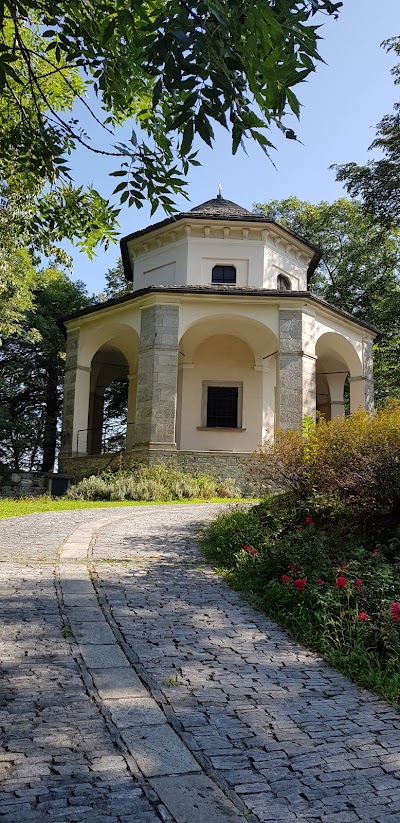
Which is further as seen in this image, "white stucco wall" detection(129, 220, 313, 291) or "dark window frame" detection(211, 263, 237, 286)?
"dark window frame" detection(211, 263, 237, 286)

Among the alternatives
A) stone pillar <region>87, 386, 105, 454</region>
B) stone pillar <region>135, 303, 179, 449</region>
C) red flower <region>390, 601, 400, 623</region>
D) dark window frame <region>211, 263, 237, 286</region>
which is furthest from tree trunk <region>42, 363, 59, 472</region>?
red flower <region>390, 601, 400, 623</region>

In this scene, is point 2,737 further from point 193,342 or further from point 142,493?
point 193,342

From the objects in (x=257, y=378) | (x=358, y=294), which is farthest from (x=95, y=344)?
(x=358, y=294)

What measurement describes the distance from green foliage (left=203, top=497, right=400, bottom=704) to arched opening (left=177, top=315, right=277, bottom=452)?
44.9 ft

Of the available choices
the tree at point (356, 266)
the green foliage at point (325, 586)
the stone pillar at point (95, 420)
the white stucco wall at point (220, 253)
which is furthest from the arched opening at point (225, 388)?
the green foliage at point (325, 586)

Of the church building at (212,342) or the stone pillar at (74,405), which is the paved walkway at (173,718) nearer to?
the church building at (212,342)

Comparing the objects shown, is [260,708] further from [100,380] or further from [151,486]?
[100,380]

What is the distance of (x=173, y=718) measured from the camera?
9.72 feet

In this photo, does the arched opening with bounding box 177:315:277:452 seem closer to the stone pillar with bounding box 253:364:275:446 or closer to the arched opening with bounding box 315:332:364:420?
the stone pillar with bounding box 253:364:275:446

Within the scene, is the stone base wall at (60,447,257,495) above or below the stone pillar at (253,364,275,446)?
below

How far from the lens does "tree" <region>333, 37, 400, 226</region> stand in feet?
63.2

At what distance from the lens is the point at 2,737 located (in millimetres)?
2680

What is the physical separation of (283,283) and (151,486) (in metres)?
10.4

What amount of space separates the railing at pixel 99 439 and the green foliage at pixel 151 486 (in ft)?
13.4
